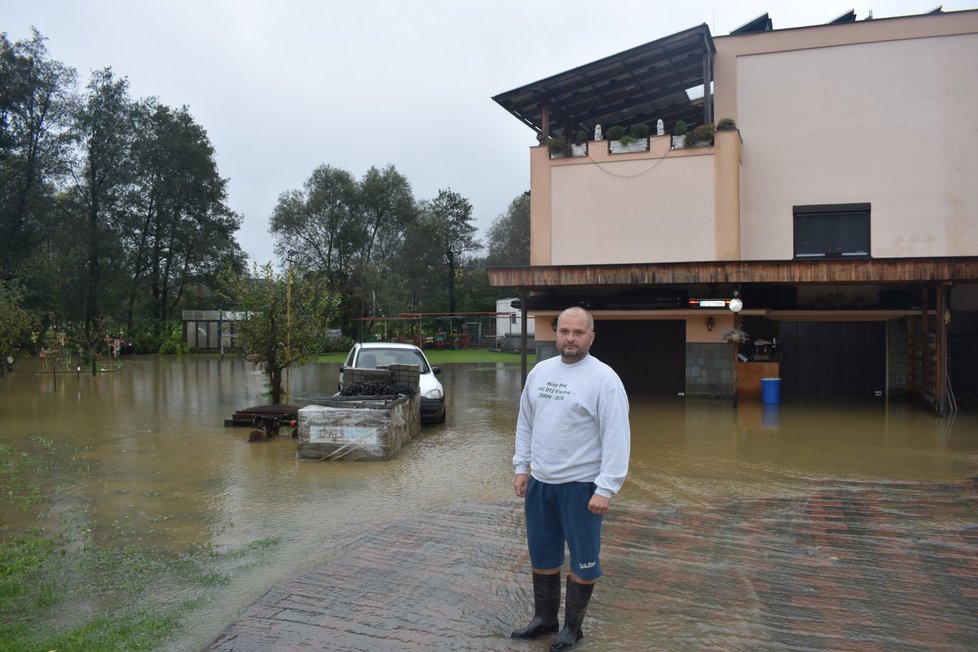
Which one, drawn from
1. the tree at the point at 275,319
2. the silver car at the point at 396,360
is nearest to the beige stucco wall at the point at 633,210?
the silver car at the point at 396,360

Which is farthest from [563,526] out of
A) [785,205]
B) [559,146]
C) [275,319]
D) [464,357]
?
[464,357]

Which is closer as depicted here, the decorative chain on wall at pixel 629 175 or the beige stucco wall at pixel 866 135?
the beige stucco wall at pixel 866 135

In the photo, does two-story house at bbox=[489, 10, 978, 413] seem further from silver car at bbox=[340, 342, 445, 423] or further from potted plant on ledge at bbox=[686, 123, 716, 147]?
silver car at bbox=[340, 342, 445, 423]

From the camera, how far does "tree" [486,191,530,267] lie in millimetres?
57938

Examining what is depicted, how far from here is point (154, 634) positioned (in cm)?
401

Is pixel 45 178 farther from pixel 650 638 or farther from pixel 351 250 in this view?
pixel 650 638

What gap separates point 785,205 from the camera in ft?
57.5

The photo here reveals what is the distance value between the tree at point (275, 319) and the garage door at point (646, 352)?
7.36 meters

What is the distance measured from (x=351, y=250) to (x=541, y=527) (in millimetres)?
48190

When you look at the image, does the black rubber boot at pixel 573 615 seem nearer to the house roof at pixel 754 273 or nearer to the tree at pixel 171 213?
the house roof at pixel 754 273

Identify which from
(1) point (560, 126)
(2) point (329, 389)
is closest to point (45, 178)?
(2) point (329, 389)

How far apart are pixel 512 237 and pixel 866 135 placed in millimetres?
42812

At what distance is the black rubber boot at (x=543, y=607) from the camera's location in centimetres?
395

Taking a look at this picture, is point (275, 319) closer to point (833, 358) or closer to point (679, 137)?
point (679, 137)
